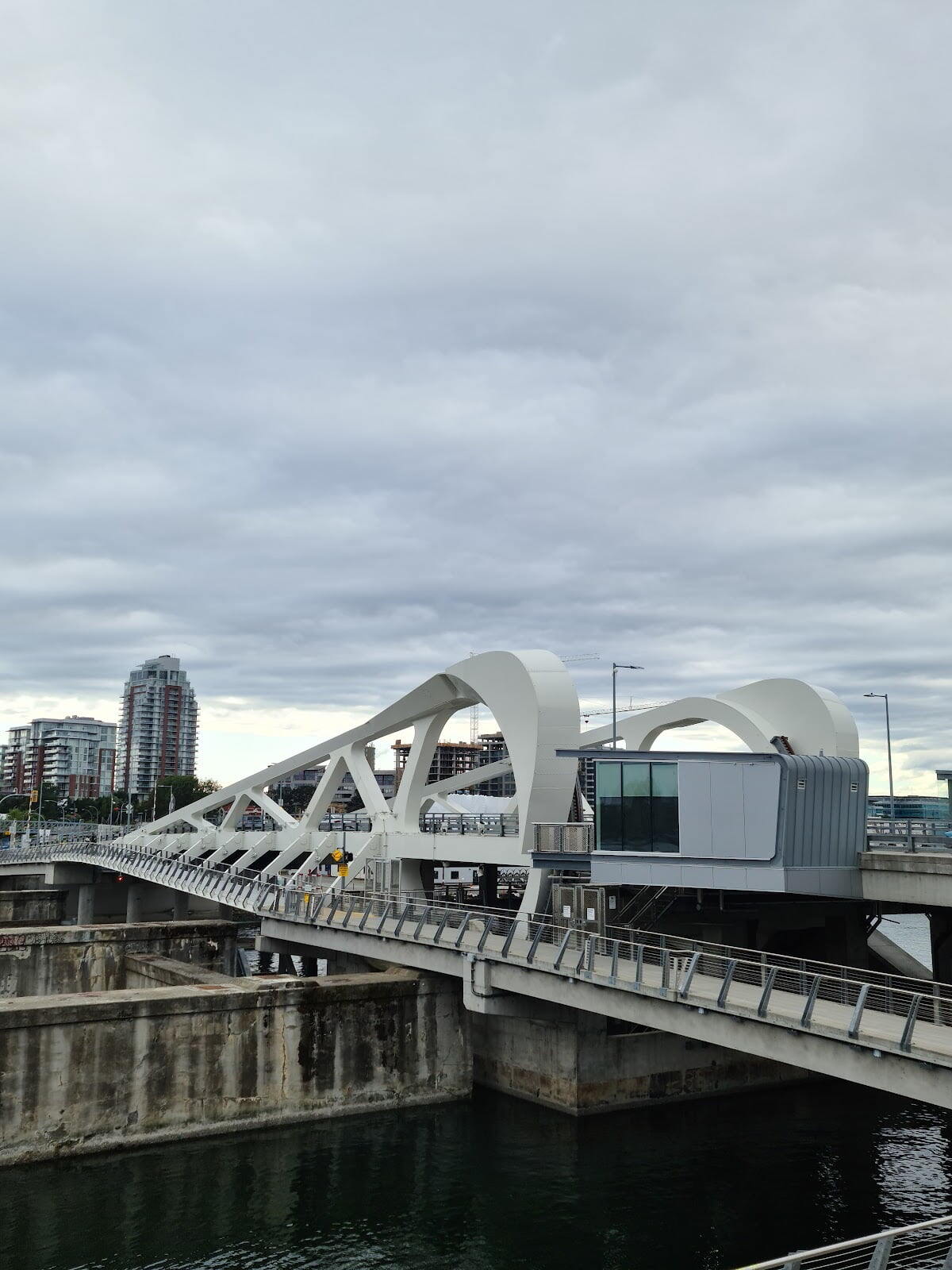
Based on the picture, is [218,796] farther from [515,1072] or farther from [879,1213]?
[879,1213]

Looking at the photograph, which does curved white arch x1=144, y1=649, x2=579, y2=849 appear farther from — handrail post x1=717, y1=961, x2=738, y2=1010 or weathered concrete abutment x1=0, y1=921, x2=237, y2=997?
handrail post x1=717, y1=961, x2=738, y2=1010

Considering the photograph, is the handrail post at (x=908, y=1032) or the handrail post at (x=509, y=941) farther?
the handrail post at (x=509, y=941)

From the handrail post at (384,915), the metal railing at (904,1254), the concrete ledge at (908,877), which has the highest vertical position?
the concrete ledge at (908,877)

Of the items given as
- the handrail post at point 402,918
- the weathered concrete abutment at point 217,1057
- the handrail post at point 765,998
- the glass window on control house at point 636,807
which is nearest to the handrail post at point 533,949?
the glass window on control house at point 636,807

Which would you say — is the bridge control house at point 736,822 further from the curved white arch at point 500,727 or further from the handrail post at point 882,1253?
the handrail post at point 882,1253

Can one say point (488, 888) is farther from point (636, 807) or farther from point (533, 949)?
point (533, 949)

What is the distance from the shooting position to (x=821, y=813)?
1211 inches

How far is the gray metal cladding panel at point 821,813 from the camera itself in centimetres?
3034

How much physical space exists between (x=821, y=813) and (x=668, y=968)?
7.49 meters

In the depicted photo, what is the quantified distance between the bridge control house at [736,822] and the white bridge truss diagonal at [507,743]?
6022 mm

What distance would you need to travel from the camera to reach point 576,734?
130 feet

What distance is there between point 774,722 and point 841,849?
20.1 meters

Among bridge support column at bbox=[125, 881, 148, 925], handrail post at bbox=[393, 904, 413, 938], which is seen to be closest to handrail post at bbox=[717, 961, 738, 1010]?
handrail post at bbox=[393, 904, 413, 938]

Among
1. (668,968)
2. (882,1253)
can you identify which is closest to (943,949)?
(668,968)
